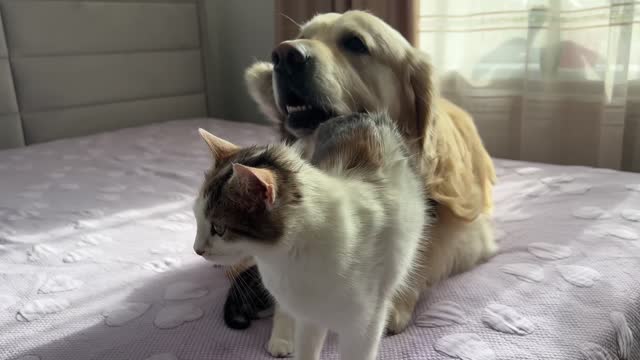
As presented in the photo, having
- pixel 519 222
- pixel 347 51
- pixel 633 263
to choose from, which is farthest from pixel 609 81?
pixel 347 51

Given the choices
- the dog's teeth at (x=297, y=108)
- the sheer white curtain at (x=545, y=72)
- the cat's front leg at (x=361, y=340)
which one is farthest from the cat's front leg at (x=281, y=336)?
the sheer white curtain at (x=545, y=72)

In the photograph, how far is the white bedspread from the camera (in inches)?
31.1

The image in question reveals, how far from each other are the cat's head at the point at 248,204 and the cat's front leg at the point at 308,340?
0.49 feet

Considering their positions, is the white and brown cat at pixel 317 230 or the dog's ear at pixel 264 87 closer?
the white and brown cat at pixel 317 230

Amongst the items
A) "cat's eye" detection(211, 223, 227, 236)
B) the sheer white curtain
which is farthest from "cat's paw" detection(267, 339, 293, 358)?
the sheer white curtain

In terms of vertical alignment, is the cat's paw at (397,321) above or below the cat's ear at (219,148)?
below

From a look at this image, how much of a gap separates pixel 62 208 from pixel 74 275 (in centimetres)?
50

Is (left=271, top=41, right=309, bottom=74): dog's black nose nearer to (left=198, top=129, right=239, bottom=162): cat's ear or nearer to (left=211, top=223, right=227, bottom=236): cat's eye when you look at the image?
(left=198, top=129, right=239, bottom=162): cat's ear

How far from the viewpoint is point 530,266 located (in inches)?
39.8

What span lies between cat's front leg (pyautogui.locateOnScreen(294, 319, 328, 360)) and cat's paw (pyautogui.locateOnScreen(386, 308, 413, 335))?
150 mm

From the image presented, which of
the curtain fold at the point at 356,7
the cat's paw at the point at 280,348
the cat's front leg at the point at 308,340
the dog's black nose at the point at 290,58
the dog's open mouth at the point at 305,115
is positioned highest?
the curtain fold at the point at 356,7

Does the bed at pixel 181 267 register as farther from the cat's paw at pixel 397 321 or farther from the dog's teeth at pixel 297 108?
the dog's teeth at pixel 297 108

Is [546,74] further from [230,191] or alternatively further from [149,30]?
[149,30]

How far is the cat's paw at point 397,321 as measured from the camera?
2.73 ft
